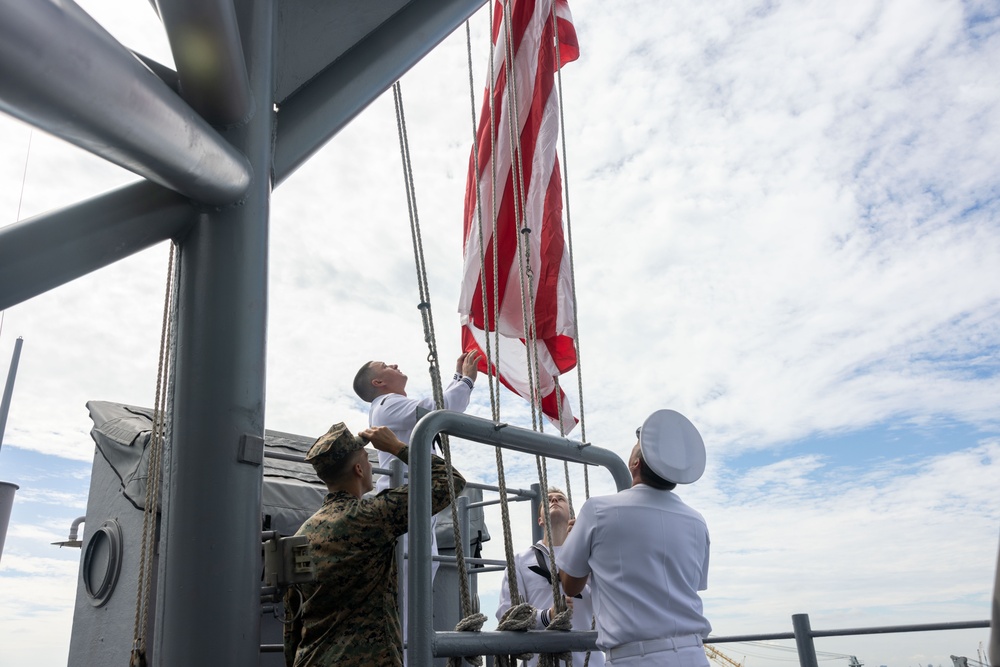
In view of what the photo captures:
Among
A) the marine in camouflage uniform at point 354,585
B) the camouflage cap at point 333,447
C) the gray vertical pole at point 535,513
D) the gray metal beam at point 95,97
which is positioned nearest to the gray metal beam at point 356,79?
the gray metal beam at point 95,97

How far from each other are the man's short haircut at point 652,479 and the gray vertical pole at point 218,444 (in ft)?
3.83

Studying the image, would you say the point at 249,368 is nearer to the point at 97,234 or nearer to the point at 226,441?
the point at 226,441

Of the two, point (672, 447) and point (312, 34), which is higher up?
point (312, 34)

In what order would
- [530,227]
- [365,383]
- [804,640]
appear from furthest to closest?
[530,227], [365,383], [804,640]

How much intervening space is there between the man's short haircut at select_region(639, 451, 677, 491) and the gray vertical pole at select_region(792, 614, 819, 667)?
1.48 metres

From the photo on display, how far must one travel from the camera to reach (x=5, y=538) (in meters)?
5.42

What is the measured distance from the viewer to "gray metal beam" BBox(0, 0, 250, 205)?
1.45 meters

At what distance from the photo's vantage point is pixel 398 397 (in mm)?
4059

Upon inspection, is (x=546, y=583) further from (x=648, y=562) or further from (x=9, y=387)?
(x=9, y=387)

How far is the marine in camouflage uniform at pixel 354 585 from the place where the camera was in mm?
2344

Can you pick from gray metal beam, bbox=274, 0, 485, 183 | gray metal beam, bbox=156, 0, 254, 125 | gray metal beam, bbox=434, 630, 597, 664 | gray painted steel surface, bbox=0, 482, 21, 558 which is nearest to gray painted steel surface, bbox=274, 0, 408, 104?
gray metal beam, bbox=274, 0, 485, 183

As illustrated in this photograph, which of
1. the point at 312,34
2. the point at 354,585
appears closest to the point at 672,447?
the point at 354,585

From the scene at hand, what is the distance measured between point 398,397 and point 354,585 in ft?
5.68

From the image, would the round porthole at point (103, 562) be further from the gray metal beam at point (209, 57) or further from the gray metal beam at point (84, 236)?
the gray metal beam at point (209, 57)
